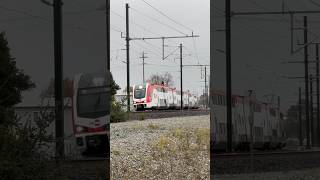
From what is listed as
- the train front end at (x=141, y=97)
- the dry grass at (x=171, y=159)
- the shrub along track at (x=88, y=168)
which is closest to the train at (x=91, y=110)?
the shrub along track at (x=88, y=168)

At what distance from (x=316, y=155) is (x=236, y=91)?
186 cm

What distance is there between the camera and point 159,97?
11938 millimetres

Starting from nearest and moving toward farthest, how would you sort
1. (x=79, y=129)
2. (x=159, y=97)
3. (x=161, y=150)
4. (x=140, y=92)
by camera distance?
(x=79, y=129), (x=161, y=150), (x=140, y=92), (x=159, y=97)

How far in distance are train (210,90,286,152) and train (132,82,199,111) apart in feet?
4.65

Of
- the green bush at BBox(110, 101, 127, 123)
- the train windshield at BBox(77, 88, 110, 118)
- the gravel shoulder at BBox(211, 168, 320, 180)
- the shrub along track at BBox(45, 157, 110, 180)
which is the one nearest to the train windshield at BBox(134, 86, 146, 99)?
the green bush at BBox(110, 101, 127, 123)

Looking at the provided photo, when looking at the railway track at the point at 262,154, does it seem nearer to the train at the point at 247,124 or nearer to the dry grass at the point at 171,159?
the train at the point at 247,124

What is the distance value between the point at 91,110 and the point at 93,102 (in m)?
0.12

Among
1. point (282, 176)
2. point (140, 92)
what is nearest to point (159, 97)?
point (140, 92)

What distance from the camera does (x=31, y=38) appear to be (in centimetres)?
741

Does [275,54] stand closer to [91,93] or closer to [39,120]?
[91,93]

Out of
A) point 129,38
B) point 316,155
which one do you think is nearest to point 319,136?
point 316,155

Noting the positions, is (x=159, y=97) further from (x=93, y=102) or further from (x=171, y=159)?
(x=93, y=102)

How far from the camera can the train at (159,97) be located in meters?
9.73

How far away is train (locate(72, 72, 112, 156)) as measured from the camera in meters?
7.43
